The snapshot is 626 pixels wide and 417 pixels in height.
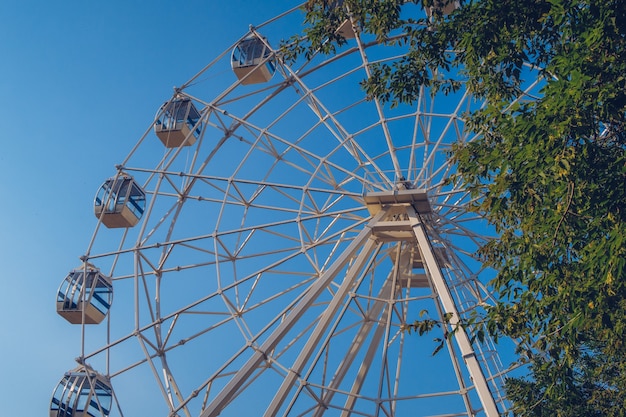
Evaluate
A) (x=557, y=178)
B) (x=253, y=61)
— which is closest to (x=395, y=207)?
(x=253, y=61)

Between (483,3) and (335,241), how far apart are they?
10727 millimetres

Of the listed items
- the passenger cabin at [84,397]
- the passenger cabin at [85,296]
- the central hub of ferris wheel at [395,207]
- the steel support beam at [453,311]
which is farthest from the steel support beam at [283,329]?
the passenger cabin at [85,296]

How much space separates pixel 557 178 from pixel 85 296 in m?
17.3

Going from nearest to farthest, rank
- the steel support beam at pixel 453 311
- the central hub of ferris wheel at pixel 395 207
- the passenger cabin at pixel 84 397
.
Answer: the steel support beam at pixel 453 311 → the central hub of ferris wheel at pixel 395 207 → the passenger cabin at pixel 84 397

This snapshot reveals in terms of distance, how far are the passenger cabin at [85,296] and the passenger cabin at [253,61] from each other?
288 inches

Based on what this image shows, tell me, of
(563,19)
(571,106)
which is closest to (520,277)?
(571,106)

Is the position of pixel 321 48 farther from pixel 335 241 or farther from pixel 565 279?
pixel 335 241

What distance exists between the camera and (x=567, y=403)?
41.2 feet

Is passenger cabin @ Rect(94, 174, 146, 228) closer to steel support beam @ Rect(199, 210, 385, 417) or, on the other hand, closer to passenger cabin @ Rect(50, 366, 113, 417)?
passenger cabin @ Rect(50, 366, 113, 417)

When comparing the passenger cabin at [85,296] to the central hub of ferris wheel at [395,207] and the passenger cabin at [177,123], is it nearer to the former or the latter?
the passenger cabin at [177,123]

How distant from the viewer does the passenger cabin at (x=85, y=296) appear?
84.3 feet

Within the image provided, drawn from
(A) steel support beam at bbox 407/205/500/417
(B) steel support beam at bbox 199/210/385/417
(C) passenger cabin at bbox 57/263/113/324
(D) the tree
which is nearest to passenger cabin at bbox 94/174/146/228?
(C) passenger cabin at bbox 57/263/113/324

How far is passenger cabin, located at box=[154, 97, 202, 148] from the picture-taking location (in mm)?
27578

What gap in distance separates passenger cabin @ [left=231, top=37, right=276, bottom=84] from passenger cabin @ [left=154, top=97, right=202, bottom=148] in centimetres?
186
